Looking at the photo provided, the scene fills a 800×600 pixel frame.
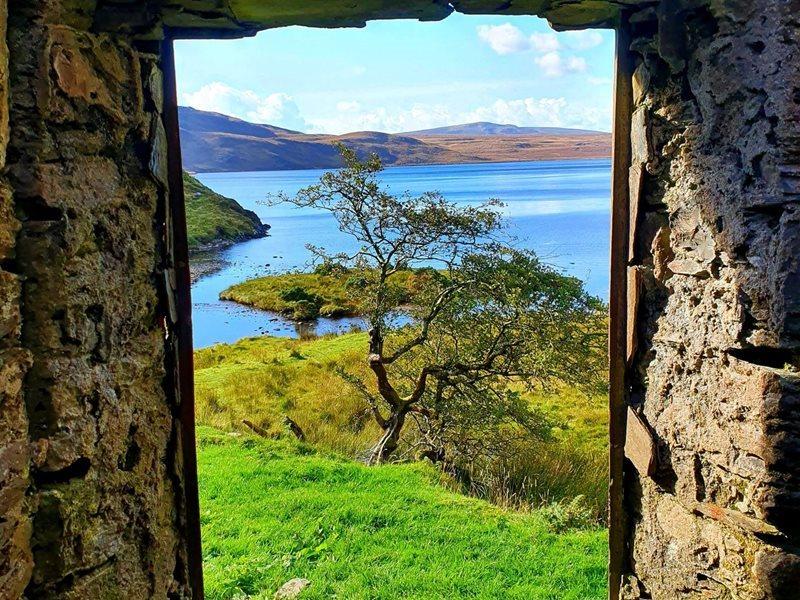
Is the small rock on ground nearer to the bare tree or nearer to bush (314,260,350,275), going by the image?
the bare tree

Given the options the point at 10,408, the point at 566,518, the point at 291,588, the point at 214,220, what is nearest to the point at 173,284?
the point at 10,408

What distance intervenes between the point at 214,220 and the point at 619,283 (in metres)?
32.0

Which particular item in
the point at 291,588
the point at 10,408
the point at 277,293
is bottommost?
the point at 277,293

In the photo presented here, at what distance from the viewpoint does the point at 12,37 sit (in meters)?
1.72

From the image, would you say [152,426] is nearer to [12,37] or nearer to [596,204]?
[12,37]

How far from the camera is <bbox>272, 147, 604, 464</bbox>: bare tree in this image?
24.7 feet

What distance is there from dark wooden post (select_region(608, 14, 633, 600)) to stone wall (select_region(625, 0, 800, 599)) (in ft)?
0.15

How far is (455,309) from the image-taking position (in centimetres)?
795

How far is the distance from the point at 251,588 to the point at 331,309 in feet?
52.3

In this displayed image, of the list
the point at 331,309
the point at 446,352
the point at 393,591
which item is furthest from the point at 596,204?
the point at 393,591

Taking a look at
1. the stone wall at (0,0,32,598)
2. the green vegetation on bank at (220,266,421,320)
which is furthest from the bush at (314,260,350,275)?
the green vegetation on bank at (220,266,421,320)

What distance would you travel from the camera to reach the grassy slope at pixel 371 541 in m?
3.75

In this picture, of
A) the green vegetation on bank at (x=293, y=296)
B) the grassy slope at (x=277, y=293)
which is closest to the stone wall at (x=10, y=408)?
the green vegetation on bank at (x=293, y=296)

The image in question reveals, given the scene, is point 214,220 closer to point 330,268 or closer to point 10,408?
point 330,268
